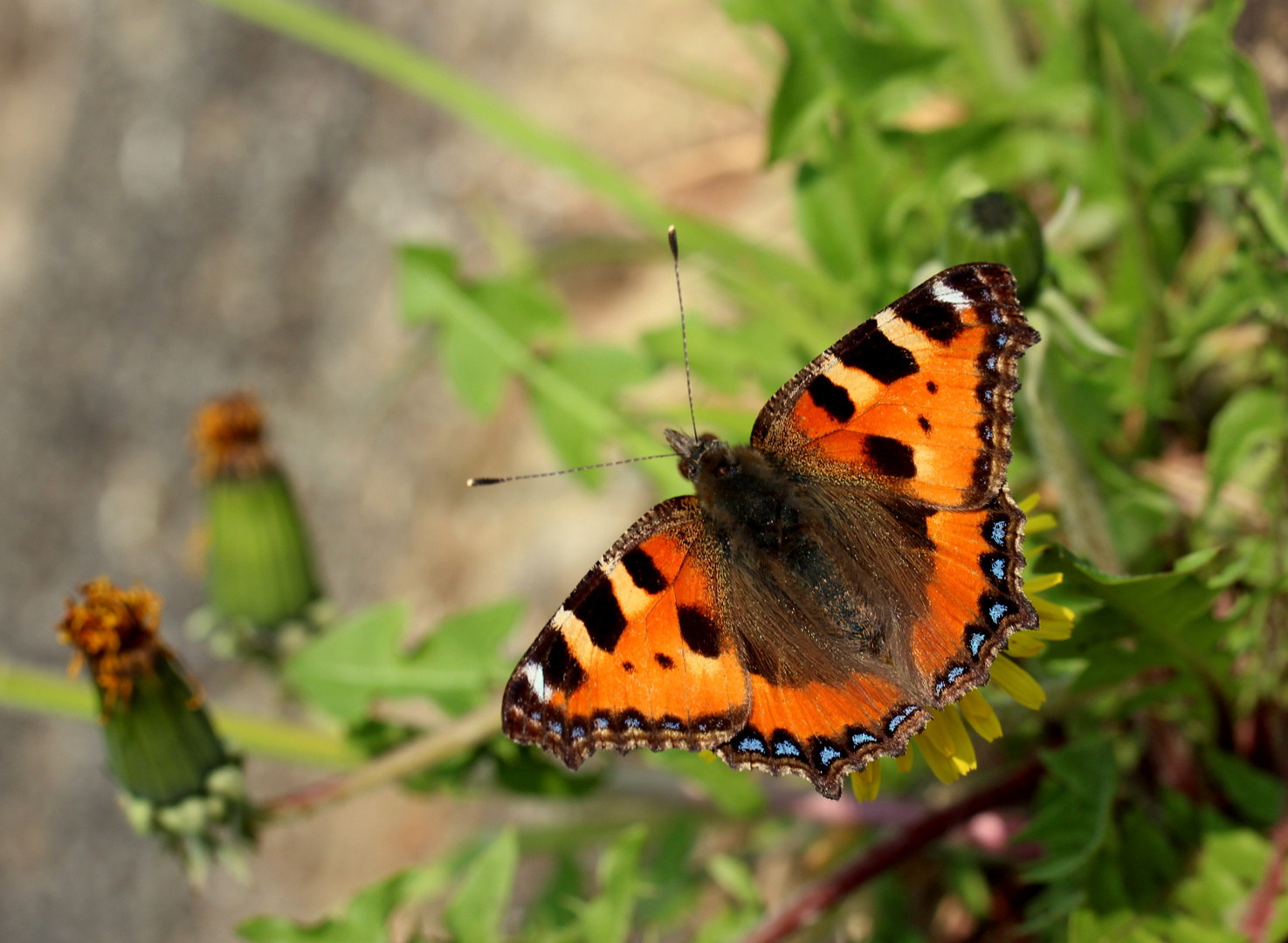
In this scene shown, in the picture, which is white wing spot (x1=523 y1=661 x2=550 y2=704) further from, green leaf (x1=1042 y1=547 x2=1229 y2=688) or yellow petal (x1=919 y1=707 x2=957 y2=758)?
green leaf (x1=1042 y1=547 x2=1229 y2=688)

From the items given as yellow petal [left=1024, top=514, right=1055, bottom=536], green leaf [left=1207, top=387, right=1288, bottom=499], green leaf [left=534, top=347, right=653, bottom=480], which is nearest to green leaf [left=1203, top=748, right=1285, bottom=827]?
green leaf [left=1207, top=387, right=1288, bottom=499]

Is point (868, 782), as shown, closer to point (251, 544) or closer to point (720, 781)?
point (720, 781)

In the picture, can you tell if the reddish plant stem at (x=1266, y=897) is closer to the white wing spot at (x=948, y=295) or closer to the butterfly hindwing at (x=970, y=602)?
the butterfly hindwing at (x=970, y=602)

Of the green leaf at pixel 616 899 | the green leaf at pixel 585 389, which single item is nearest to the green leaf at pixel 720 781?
the green leaf at pixel 616 899

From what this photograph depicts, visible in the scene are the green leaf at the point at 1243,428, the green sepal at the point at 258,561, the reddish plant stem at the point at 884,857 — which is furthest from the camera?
the green sepal at the point at 258,561

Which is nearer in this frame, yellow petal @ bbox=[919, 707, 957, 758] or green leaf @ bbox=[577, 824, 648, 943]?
yellow petal @ bbox=[919, 707, 957, 758]
